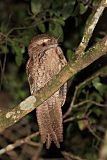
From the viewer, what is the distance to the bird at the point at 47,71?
3.48 metres

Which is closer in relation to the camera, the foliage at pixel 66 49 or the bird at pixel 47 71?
the bird at pixel 47 71

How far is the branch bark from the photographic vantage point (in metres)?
2.61

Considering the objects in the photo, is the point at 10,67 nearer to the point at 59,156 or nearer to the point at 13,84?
the point at 13,84

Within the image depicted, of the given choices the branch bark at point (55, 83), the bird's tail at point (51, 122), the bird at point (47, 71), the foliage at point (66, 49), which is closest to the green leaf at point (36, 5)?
the foliage at point (66, 49)

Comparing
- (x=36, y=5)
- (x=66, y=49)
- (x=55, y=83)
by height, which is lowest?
(x=55, y=83)

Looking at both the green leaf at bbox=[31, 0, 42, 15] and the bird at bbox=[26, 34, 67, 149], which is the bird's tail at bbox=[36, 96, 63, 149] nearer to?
the bird at bbox=[26, 34, 67, 149]

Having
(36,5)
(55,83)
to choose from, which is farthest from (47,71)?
(55,83)

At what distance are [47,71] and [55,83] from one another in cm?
94

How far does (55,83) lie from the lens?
267 cm

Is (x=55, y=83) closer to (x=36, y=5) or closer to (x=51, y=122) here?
(x=51, y=122)

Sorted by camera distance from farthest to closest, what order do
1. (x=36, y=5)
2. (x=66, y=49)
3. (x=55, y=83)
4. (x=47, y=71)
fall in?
1. (x=66, y=49)
2. (x=36, y=5)
3. (x=47, y=71)
4. (x=55, y=83)

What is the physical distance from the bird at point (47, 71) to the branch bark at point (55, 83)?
2.31ft

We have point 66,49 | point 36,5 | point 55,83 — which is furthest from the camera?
point 66,49

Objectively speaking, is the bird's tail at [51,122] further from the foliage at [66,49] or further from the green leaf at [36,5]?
the green leaf at [36,5]
